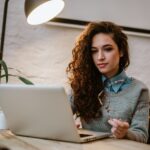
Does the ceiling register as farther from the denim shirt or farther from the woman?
the denim shirt

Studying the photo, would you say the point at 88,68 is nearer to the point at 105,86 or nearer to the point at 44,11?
the point at 105,86

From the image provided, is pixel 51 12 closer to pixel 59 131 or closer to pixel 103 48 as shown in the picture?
pixel 103 48

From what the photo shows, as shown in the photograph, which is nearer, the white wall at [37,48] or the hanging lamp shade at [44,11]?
the hanging lamp shade at [44,11]

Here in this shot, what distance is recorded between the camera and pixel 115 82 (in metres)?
1.53

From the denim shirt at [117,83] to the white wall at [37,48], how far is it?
24.9 inches

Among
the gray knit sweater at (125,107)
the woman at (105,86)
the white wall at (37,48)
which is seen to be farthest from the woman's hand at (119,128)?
the white wall at (37,48)

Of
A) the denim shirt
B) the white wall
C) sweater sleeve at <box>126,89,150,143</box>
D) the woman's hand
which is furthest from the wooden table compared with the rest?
the white wall

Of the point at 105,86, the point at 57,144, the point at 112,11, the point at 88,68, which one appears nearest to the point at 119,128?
the point at 57,144

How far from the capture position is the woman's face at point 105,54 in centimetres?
155

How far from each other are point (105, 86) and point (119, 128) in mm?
510

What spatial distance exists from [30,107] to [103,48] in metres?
0.69

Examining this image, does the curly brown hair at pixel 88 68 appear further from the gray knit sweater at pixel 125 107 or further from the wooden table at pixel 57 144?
the wooden table at pixel 57 144

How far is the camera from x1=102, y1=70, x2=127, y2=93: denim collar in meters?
1.52

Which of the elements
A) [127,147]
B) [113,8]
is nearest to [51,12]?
[113,8]
